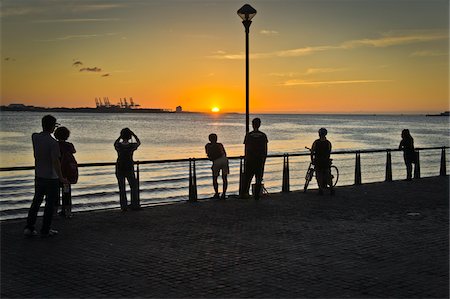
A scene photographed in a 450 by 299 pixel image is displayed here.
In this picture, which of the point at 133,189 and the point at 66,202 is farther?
the point at 133,189

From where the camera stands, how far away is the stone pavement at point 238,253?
7.13 meters

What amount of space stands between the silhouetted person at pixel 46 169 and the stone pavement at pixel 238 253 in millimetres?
337

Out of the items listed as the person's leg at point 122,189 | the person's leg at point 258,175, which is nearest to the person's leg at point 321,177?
the person's leg at point 258,175

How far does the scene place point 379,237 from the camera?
33.7ft

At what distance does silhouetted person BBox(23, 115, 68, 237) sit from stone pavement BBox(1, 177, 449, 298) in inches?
13.2

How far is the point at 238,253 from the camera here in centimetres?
902

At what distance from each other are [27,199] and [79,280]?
17299mm

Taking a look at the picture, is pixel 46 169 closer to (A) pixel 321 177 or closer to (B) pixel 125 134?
(B) pixel 125 134

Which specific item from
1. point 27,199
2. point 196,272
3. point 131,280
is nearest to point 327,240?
point 196,272

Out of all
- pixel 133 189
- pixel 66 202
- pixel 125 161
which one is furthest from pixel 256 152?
pixel 66 202

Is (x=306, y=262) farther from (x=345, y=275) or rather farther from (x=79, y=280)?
(x=79, y=280)

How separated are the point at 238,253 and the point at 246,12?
29.0 feet

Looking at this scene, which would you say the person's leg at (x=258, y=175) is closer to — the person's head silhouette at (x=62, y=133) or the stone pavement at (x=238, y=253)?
the stone pavement at (x=238, y=253)

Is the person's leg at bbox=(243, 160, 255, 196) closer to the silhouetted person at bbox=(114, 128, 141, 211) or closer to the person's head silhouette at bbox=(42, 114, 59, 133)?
the silhouetted person at bbox=(114, 128, 141, 211)
